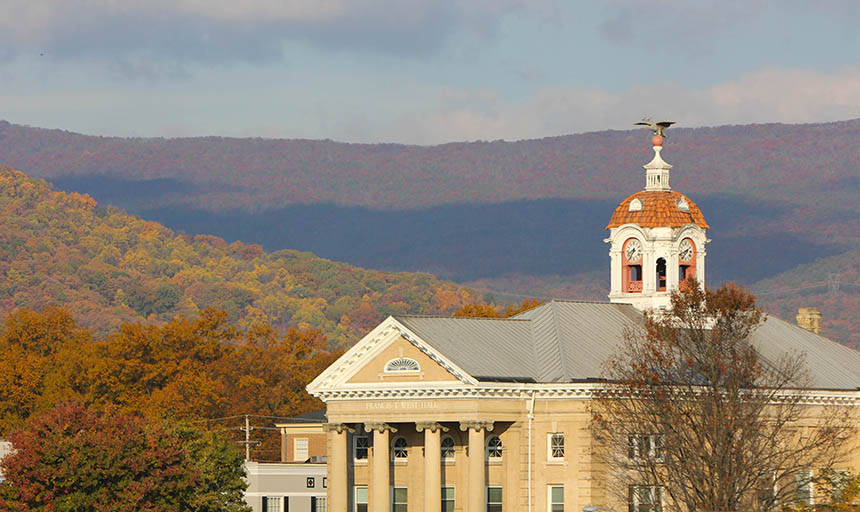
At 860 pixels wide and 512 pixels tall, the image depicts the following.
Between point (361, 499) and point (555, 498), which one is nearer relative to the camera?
point (555, 498)

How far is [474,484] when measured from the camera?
90312mm

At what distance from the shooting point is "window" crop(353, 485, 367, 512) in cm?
9631

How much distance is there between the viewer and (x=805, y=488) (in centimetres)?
9544

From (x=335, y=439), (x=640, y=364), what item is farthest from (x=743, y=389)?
(x=335, y=439)

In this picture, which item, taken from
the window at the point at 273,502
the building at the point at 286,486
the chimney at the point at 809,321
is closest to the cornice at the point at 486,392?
the chimney at the point at 809,321

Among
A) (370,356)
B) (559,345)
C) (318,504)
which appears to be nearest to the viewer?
(370,356)

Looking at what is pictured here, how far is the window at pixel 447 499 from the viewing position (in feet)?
307

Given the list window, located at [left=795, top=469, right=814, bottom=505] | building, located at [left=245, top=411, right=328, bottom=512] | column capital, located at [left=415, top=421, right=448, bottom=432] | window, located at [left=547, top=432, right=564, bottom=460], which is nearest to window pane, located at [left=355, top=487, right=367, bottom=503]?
column capital, located at [left=415, top=421, right=448, bottom=432]

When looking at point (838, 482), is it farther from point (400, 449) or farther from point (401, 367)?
point (401, 367)

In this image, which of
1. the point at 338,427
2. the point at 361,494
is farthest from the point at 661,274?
the point at 338,427

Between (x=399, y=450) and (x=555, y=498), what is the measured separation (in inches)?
325

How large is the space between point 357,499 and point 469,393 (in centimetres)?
976

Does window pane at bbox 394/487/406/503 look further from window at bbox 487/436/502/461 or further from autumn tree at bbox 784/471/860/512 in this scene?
autumn tree at bbox 784/471/860/512

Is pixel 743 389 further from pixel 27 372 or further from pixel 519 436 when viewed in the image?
pixel 27 372
